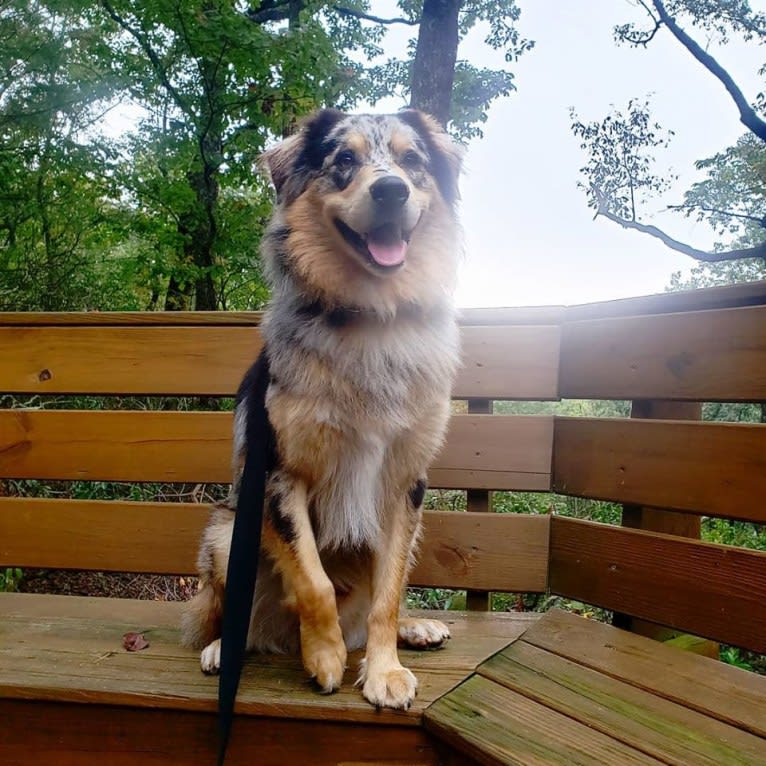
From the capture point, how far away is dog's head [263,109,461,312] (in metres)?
1.67

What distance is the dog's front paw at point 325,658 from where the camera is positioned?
1.50m

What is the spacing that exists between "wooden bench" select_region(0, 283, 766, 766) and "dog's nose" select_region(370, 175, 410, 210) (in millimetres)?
922

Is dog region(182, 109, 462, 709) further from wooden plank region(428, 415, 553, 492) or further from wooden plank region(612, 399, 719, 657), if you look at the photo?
wooden plank region(612, 399, 719, 657)

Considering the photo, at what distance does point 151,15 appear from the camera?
5.30 metres

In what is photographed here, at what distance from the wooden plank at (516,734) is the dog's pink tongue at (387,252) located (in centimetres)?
117

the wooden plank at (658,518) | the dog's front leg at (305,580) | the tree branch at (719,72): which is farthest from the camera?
the tree branch at (719,72)

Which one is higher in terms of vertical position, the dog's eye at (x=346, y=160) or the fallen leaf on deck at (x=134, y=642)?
the dog's eye at (x=346, y=160)

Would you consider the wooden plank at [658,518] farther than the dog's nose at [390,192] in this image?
A: Yes

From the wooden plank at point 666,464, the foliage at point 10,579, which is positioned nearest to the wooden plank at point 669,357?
the wooden plank at point 666,464

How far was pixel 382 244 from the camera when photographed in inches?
66.7

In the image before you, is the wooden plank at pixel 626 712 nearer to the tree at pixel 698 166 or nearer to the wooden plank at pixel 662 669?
the wooden plank at pixel 662 669

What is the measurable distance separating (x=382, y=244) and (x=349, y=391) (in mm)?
439

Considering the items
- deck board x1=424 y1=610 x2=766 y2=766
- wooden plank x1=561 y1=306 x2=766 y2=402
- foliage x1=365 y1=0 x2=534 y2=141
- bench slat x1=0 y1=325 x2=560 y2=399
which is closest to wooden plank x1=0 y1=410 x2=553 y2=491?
bench slat x1=0 y1=325 x2=560 y2=399

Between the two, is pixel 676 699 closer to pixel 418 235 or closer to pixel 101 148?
pixel 418 235
